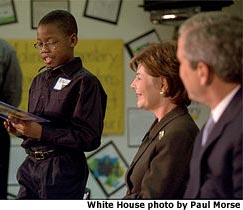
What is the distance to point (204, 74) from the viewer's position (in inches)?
43.4

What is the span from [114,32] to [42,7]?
475 millimetres

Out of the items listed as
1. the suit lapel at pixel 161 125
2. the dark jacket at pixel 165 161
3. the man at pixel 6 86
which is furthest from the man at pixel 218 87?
the man at pixel 6 86

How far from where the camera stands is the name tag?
5.74ft

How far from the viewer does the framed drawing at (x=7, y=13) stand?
319 cm

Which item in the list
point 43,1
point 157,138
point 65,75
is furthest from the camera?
point 43,1

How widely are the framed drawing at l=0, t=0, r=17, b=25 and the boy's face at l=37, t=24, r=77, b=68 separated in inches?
59.3

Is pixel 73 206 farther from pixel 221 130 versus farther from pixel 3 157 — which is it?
pixel 3 157

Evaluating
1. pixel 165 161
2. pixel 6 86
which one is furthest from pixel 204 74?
pixel 6 86

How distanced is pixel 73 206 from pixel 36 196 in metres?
0.29

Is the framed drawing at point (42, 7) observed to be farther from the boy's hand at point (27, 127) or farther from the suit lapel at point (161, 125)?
the suit lapel at point (161, 125)

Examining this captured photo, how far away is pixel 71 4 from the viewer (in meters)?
3.25

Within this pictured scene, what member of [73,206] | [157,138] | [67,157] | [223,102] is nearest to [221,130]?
[223,102]

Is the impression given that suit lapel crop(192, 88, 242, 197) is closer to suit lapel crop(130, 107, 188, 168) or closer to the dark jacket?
the dark jacket

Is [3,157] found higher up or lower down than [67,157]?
lower down
